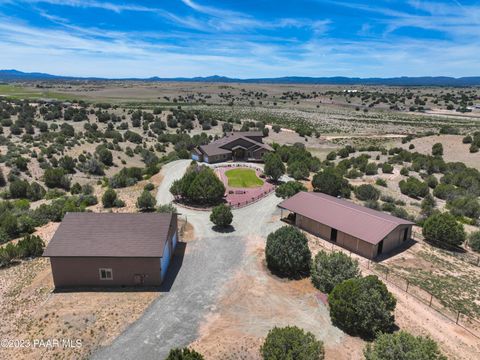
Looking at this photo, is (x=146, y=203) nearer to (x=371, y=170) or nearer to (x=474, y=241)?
(x=474, y=241)

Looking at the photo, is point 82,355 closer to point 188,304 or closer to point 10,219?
point 188,304

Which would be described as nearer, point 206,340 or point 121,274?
point 206,340

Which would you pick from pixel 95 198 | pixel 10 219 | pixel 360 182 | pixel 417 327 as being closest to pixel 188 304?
pixel 417 327

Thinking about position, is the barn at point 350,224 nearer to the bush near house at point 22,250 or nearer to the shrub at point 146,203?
the shrub at point 146,203

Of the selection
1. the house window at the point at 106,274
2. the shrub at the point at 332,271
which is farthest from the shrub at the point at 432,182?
the house window at the point at 106,274

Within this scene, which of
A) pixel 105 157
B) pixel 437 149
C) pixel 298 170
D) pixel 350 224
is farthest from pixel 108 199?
pixel 437 149
